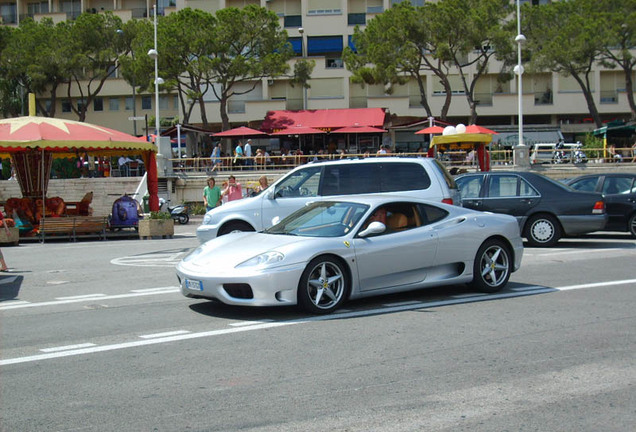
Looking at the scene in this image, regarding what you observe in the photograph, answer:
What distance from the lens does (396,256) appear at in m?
8.83

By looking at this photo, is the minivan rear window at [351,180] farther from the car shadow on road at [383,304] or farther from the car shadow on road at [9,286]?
the car shadow on road at [9,286]

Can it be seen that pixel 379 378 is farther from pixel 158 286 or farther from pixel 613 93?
pixel 613 93

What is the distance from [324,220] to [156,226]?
470 inches

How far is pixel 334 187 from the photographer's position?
1391 cm

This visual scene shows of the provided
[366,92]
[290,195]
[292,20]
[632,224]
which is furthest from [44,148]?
[292,20]

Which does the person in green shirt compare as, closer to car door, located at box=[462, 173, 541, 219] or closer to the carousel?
the carousel

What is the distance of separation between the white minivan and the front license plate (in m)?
5.66

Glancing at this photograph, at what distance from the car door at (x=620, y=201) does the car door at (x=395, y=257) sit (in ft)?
31.7

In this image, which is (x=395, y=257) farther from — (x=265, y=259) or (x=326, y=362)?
(x=326, y=362)

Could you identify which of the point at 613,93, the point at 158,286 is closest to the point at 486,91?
the point at 613,93

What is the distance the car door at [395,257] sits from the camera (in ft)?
28.2

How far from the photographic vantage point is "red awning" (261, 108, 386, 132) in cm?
4884

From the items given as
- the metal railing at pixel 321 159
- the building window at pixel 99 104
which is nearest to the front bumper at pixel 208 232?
the metal railing at pixel 321 159

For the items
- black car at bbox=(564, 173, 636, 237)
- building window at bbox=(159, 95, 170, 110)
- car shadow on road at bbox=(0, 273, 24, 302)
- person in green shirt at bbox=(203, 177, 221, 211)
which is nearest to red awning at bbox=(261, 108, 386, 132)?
building window at bbox=(159, 95, 170, 110)
